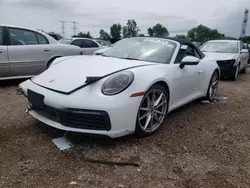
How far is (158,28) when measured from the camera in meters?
72.7

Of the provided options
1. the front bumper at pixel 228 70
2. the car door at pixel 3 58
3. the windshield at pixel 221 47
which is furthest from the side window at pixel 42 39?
the windshield at pixel 221 47

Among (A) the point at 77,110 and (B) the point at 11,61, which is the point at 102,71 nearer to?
(A) the point at 77,110

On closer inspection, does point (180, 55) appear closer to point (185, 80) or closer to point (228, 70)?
point (185, 80)

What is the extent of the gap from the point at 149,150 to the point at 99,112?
716mm

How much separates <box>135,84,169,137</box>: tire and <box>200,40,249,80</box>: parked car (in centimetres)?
481

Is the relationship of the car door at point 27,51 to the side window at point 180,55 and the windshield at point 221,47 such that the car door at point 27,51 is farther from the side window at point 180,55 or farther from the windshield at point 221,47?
the windshield at point 221,47

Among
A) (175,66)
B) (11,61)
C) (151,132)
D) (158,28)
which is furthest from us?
(158,28)

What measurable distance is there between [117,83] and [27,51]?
11.5 feet

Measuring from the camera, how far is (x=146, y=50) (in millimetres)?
3340

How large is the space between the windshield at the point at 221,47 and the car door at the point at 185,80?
4.53 meters

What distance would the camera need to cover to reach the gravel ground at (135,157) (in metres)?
1.90

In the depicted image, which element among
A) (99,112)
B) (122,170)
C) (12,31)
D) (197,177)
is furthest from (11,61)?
(197,177)

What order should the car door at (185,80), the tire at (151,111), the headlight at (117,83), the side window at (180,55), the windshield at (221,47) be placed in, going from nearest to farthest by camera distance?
the headlight at (117,83) → the tire at (151,111) → the car door at (185,80) → the side window at (180,55) → the windshield at (221,47)

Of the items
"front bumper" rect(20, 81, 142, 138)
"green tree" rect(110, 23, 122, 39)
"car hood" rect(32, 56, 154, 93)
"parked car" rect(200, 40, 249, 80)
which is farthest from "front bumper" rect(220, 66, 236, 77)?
"green tree" rect(110, 23, 122, 39)
